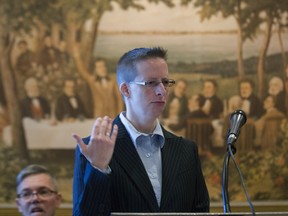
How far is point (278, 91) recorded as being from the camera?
4.93m

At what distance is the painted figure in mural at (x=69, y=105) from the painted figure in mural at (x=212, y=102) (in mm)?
1143

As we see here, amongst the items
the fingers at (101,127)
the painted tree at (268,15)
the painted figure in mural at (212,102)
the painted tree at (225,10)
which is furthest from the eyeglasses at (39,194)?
the painted tree at (268,15)

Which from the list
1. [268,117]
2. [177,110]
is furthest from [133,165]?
[268,117]

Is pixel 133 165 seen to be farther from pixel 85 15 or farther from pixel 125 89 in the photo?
pixel 85 15

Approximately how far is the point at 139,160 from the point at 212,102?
2.58 meters

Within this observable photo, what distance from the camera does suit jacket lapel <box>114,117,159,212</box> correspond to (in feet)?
7.72

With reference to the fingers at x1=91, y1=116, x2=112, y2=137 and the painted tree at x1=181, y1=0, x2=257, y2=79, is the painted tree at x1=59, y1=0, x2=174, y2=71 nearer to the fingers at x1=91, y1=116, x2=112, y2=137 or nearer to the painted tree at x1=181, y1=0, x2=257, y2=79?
the painted tree at x1=181, y1=0, x2=257, y2=79

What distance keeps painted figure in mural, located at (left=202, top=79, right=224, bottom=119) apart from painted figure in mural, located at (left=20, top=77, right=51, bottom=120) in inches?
58.2

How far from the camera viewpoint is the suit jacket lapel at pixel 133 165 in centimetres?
235

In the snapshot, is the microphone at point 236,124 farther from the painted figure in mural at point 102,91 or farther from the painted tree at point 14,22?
the painted tree at point 14,22

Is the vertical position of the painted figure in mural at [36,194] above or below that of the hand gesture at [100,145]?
below

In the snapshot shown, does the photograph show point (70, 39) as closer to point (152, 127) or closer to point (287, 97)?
point (287, 97)

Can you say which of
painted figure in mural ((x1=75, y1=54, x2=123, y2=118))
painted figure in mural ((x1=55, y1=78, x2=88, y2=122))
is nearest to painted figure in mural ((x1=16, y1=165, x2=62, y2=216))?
painted figure in mural ((x1=55, y1=78, x2=88, y2=122))

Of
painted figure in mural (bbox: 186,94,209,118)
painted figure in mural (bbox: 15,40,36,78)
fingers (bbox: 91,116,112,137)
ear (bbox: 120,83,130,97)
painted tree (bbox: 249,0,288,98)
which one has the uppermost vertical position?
painted tree (bbox: 249,0,288,98)
